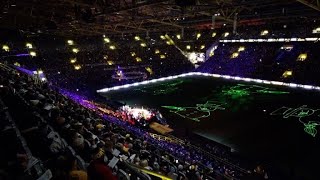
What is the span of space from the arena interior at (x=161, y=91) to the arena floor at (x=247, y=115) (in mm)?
96

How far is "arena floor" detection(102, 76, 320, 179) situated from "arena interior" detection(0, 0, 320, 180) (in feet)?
0.31

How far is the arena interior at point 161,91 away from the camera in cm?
665

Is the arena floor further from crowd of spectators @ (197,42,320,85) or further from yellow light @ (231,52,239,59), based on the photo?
yellow light @ (231,52,239,59)

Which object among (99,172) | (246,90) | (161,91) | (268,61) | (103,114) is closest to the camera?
(99,172)

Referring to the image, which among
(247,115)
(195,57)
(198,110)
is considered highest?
(195,57)

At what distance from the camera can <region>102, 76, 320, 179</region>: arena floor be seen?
13923 mm

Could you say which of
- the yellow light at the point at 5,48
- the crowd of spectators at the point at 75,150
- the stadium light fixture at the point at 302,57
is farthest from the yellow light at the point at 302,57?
the yellow light at the point at 5,48

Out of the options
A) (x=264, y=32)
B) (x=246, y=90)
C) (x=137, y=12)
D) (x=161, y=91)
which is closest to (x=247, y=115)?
(x=246, y=90)

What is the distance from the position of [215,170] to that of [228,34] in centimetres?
2815

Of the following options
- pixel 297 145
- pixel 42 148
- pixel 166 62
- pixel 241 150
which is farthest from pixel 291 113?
pixel 166 62

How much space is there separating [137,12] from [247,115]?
13407 millimetres

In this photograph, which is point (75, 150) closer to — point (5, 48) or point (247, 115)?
point (247, 115)

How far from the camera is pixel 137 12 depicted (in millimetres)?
25828

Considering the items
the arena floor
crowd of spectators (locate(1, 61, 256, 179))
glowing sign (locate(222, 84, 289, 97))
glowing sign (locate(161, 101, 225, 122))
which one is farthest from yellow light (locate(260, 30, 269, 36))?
Result: crowd of spectators (locate(1, 61, 256, 179))
